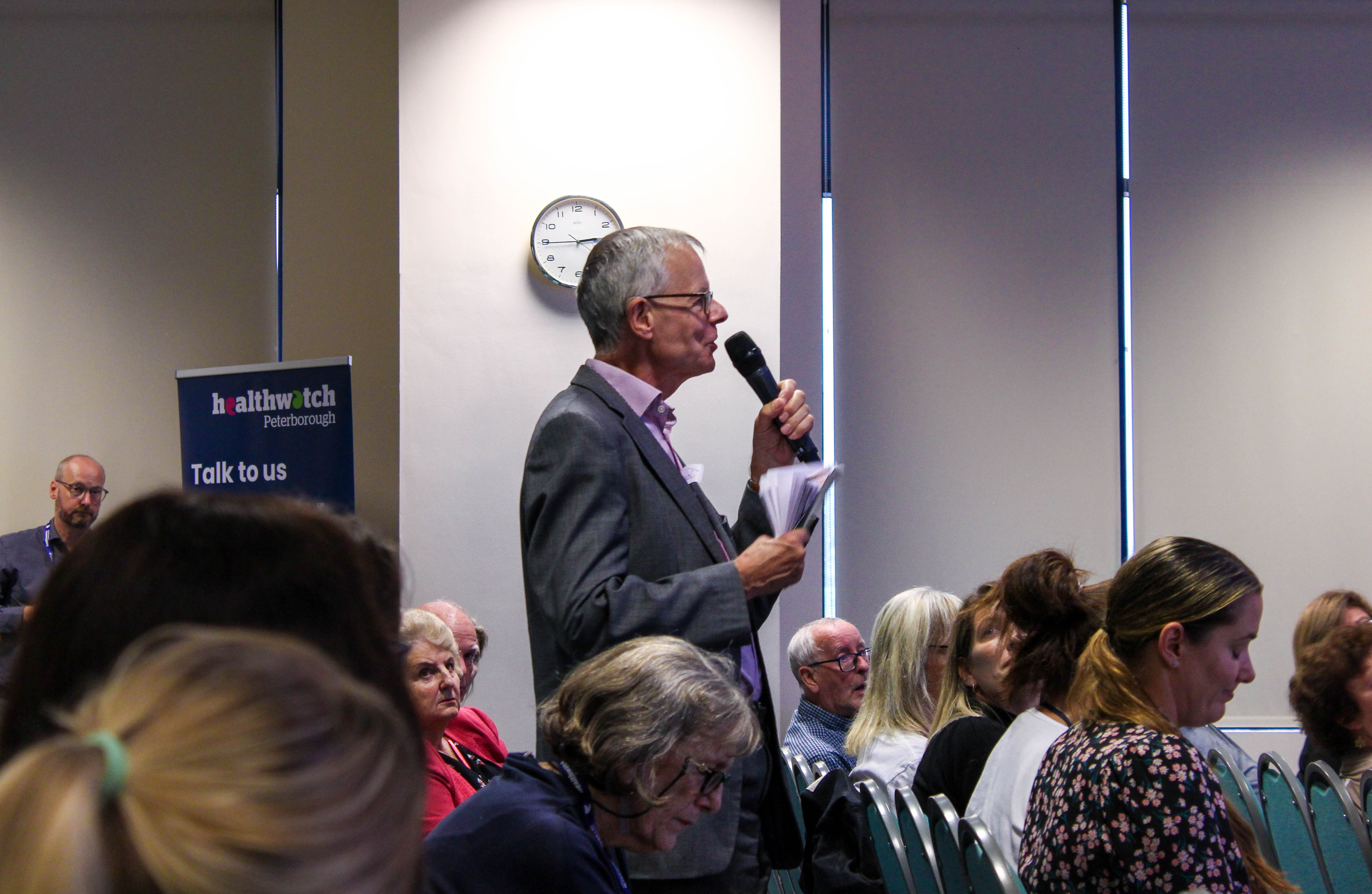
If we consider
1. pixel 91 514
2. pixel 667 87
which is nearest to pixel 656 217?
pixel 667 87

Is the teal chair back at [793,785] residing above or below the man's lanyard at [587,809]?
below

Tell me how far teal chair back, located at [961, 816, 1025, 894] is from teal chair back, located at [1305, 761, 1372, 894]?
1.02m

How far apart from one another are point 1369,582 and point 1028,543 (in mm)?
1446

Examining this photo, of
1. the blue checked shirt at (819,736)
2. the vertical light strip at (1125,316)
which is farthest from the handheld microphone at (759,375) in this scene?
the vertical light strip at (1125,316)

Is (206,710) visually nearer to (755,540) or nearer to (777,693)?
(755,540)

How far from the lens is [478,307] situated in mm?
4031

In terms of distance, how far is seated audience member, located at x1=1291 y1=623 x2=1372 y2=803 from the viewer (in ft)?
9.78

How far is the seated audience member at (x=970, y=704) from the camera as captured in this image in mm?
2510

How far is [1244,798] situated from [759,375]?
1.42 meters

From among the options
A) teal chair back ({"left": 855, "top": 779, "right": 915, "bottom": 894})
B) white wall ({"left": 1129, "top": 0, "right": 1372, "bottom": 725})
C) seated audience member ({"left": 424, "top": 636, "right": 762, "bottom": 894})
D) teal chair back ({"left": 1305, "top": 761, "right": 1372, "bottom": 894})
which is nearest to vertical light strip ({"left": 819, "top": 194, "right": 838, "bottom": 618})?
white wall ({"left": 1129, "top": 0, "right": 1372, "bottom": 725})

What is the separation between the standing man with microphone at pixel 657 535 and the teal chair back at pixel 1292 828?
122cm

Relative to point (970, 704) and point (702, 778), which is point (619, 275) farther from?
point (970, 704)

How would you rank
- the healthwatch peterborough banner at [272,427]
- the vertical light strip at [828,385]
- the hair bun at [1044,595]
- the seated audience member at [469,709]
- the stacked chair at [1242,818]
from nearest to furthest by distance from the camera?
the stacked chair at [1242,818]
the hair bun at [1044,595]
the seated audience member at [469,709]
the healthwatch peterborough banner at [272,427]
the vertical light strip at [828,385]

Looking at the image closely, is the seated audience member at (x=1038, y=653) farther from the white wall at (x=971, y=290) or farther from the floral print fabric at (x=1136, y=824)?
the white wall at (x=971, y=290)
